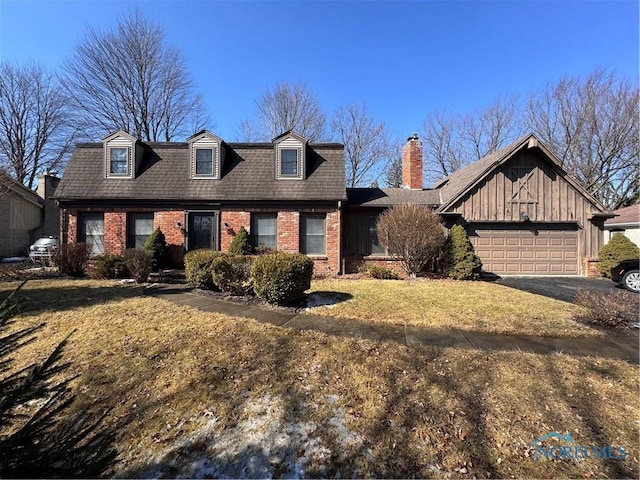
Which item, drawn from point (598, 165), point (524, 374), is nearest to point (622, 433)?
point (524, 374)

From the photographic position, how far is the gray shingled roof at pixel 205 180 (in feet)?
40.5

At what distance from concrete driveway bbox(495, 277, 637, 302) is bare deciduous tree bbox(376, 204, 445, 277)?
2.87 m

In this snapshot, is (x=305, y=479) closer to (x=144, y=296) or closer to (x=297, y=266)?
(x=297, y=266)

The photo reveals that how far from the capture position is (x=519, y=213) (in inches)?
507

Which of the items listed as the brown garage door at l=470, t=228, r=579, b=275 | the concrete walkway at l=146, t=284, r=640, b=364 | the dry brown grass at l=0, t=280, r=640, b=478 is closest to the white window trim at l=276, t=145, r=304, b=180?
the concrete walkway at l=146, t=284, r=640, b=364

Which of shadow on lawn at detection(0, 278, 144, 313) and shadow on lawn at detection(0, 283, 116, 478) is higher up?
shadow on lawn at detection(0, 283, 116, 478)

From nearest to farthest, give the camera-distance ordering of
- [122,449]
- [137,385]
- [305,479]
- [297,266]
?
[305,479]
[122,449]
[137,385]
[297,266]

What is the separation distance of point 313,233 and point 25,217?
766 inches

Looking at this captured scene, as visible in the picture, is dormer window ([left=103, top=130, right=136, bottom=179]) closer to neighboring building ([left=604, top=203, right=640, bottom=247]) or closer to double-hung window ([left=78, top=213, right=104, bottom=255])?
double-hung window ([left=78, top=213, right=104, bottom=255])

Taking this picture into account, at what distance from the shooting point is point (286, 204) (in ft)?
41.0

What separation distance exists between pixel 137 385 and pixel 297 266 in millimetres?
3794

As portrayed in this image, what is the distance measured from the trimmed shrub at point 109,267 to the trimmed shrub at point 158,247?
1.26 m

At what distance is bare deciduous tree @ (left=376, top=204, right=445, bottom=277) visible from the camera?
1079 centimetres

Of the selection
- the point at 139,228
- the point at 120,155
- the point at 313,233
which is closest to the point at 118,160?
the point at 120,155
